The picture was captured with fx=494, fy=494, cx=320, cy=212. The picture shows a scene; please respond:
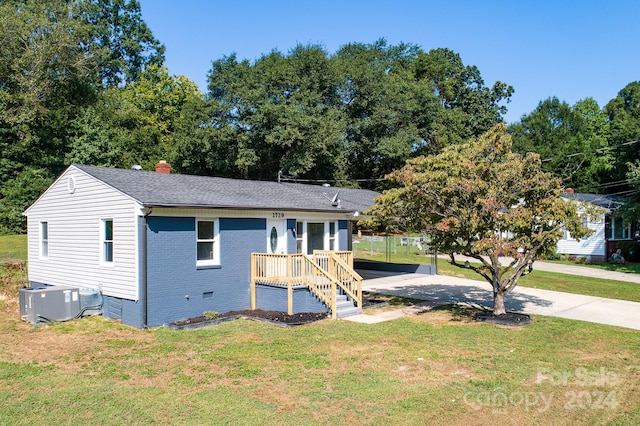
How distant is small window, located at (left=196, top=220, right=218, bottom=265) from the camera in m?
13.1

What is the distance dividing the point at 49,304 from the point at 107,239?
208 centimetres

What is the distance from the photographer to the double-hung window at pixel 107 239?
13.1m

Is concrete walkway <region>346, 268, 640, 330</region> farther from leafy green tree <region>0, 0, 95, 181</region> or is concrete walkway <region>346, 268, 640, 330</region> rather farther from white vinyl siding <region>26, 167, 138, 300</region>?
leafy green tree <region>0, 0, 95, 181</region>

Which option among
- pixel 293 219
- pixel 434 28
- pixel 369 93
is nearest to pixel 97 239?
pixel 293 219

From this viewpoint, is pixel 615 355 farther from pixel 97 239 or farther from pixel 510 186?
pixel 97 239

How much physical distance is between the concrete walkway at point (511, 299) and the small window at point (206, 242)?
4.09 metres

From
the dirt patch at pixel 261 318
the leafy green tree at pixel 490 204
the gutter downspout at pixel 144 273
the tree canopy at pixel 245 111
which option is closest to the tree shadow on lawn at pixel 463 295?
the leafy green tree at pixel 490 204

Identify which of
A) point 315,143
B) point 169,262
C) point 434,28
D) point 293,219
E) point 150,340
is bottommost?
point 150,340

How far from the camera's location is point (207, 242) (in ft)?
43.4

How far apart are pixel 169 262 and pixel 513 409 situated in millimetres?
8589

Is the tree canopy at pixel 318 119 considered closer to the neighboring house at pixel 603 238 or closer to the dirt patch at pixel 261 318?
the neighboring house at pixel 603 238

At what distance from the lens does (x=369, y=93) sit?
42.2m

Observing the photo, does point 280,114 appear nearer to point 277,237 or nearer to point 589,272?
point 589,272

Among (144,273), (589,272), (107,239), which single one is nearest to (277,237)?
(144,273)
